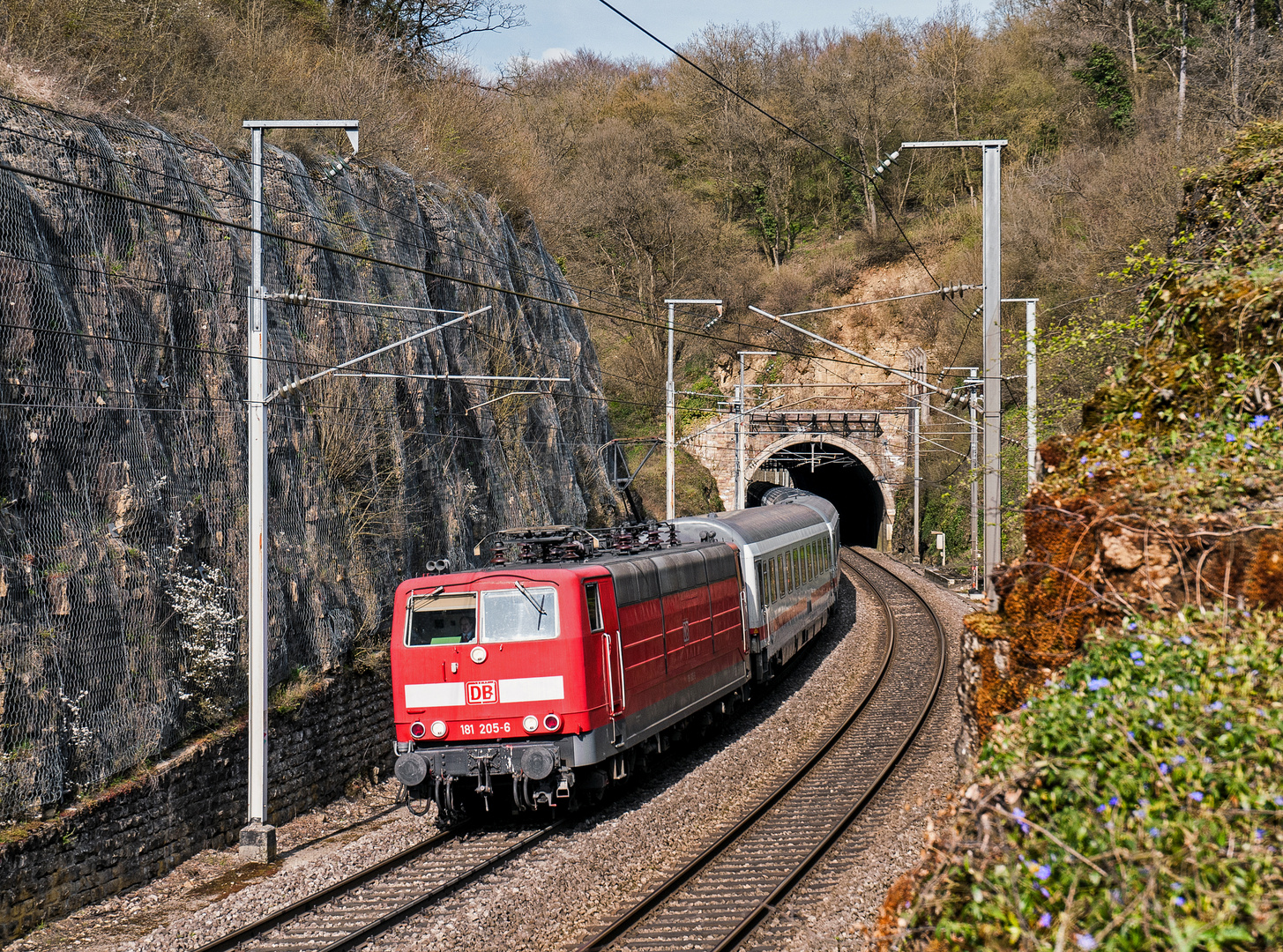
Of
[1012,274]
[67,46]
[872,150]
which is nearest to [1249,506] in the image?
Answer: [67,46]

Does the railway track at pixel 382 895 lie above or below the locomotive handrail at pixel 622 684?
below

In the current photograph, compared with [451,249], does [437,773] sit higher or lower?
lower

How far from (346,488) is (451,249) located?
363 inches

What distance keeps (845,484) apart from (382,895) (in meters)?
A: 48.7

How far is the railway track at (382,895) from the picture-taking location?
27.4 feet

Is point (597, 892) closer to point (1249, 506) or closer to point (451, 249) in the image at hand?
point (1249, 506)

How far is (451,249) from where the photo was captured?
24.7m

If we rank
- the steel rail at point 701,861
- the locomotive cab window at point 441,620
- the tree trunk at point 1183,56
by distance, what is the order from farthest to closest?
the tree trunk at point 1183,56 < the locomotive cab window at point 441,620 < the steel rail at point 701,861

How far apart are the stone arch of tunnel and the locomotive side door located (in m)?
30.5

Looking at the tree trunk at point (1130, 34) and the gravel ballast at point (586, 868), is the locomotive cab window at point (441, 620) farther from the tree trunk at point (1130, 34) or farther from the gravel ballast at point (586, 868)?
the tree trunk at point (1130, 34)

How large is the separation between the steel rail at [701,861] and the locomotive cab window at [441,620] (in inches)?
133

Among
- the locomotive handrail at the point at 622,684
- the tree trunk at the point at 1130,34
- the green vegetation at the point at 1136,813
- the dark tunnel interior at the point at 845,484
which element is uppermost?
the tree trunk at the point at 1130,34

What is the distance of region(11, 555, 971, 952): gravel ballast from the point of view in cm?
846

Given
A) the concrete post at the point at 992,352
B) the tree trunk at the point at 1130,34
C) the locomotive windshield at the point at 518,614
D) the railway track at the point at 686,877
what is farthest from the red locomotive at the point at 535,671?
the tree trunk at the point at 1130,34
